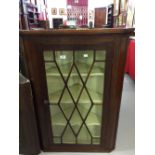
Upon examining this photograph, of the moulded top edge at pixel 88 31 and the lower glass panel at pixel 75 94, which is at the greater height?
the moulded top edge at pixel 88 31

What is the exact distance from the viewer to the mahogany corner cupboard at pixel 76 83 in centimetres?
121

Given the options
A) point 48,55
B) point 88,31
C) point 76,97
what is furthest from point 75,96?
point 88,31

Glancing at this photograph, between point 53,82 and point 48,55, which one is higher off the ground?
point 48,55

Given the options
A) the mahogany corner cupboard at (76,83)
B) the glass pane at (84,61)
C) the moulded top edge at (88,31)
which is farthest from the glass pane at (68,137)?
the moulded top edge at (88,31)

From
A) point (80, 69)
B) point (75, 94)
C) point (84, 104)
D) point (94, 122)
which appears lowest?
point (94, 122)

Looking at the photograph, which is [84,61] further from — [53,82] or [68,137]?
[68,137]

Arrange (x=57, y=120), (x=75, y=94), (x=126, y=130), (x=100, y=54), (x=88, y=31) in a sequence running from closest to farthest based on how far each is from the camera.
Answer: (x=88, y=31) < (x=100, y=54) < (x=75, y=94) < (x=57, y=120) < (x=126, y=130)

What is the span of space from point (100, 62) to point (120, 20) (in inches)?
128

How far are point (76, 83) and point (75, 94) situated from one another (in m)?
0.11

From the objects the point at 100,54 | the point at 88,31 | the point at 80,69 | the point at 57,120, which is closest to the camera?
the point at 88,31

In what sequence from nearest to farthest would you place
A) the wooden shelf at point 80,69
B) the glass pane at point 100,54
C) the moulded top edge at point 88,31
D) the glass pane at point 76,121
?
the moulded top edge at point 88,31, the glass pane at point 100,54, the wooden shelf at point 80,69, the glass pane at point 76,121

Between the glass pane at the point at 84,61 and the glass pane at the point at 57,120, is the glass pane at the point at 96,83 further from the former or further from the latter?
the glass pane at the point at 57,120

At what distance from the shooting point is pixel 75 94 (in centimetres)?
150
